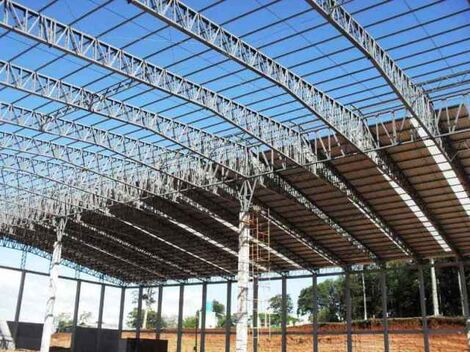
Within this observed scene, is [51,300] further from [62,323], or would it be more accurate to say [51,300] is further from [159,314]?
[62,323]

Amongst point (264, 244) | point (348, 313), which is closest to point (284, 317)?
point (348, 313)

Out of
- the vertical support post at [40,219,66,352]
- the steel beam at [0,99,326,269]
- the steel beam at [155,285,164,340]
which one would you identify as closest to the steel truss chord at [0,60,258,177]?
the steel beam at [0,99,326,269]

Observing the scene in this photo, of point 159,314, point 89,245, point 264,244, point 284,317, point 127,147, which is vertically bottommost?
point 284,317

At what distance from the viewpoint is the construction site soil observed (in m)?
52.0

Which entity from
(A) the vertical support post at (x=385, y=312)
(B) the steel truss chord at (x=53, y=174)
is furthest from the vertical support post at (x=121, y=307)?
(A) the vertical support post at (x=385, y=312)

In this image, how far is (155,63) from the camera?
25031mm

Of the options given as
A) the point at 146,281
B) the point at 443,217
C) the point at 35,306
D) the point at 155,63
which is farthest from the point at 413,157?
the point at 35,306

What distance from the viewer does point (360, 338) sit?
5888 cm

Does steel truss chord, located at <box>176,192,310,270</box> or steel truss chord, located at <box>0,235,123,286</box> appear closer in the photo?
steel truss chord, located at <box>176,192,310,270</box>

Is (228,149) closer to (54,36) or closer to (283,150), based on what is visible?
(283,150)

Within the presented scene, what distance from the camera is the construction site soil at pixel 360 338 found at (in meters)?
52.0

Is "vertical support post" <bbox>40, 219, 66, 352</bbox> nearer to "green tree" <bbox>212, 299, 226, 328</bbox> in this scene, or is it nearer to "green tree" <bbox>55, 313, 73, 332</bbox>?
"green tree" <bbox>55, 313, 73, 332</bbox>

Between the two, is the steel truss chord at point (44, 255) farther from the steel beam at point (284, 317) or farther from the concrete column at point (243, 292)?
the concrete column at point (243, 292)

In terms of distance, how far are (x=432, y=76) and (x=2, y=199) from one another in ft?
125
